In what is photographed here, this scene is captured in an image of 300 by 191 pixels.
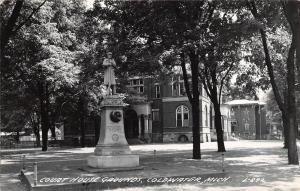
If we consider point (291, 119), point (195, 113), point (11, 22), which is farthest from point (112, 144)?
point (291, 119)

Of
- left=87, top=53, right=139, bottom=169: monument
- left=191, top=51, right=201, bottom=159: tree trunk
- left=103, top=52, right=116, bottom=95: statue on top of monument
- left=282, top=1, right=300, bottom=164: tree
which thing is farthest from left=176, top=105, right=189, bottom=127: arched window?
left=87, top=53, right=139, bottom=169: monument

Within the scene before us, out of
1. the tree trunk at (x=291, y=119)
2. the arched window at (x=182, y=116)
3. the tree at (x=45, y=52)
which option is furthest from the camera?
the arched window at (x=182, y=116)

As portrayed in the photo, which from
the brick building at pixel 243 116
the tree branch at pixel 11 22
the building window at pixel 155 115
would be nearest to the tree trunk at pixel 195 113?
the tree branch at pixel 11 22

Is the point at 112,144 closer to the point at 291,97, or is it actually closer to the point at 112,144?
the point at 112,144

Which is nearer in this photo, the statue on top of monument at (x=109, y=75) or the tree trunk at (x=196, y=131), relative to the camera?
the statue on top of monument at (x=109, y=75)

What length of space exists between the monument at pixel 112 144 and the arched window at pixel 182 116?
126 feet

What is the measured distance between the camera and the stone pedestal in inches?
652

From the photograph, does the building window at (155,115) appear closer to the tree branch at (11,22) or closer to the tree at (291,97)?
the tree at (291,97)

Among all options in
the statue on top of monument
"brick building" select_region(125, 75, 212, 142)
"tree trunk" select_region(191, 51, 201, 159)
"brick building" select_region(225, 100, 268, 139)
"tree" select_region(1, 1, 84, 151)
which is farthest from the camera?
"brick building" select_region(225, 100, 268, 139)

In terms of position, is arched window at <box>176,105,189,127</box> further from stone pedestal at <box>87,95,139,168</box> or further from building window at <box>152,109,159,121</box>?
stone pedestal at <box>87,95,139,168</box>

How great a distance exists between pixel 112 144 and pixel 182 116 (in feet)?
129

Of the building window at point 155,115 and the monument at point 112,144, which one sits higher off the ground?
the building window at point 155,115

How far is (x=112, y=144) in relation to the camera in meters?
16.9

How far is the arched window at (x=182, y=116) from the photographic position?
55.6 metres
